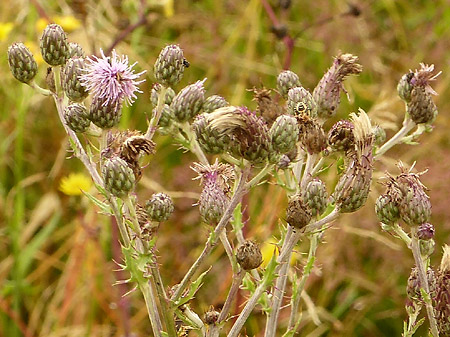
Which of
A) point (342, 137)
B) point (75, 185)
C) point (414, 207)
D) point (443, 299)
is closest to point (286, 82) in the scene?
point (342, 137)

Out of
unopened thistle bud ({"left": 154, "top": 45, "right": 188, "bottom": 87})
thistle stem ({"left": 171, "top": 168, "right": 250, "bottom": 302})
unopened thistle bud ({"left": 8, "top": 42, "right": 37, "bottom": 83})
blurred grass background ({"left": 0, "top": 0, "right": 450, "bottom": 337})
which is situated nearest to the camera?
thistle stem ({"left": 171, "top": 168, "right": 250, "bottom": 302})

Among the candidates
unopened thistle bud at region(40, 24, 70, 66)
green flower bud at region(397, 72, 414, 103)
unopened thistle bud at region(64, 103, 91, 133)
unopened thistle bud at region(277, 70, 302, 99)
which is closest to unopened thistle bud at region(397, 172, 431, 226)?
green flower bud at region(397, 72, 414, 103)

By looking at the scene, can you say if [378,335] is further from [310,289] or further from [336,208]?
[336,208]

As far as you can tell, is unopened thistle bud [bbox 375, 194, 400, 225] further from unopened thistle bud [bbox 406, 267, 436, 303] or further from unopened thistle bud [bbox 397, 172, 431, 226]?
unopened thistle bud [bbox 406, 267, 436, 303]

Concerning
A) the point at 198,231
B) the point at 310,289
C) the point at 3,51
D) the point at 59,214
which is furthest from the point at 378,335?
the point at 3,51

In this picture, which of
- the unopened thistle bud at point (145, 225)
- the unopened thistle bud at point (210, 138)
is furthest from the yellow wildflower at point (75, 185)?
the unopened thistle bud at point (210, 138)

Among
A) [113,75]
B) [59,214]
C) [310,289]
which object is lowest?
[310,289]
